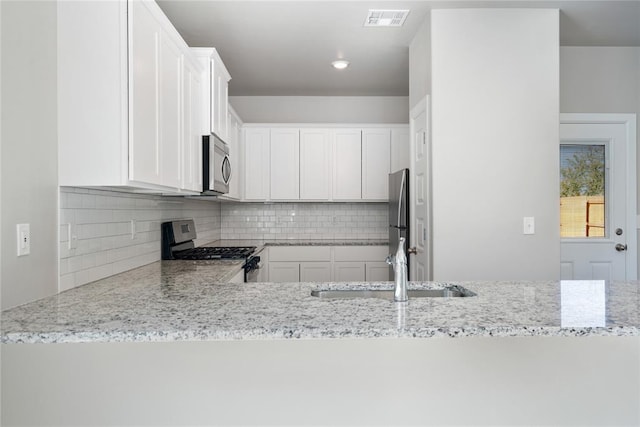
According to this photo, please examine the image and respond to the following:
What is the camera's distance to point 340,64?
423 centimetres

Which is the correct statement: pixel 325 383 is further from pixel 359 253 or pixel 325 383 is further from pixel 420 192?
pixel 359 253

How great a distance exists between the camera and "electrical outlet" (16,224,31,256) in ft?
5.60

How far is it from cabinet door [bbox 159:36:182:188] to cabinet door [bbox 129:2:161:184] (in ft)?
0.24

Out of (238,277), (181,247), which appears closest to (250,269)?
(238,277)

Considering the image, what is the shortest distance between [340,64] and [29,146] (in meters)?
3.01

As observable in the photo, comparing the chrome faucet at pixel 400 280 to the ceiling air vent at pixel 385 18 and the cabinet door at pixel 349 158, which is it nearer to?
the ceiling air vent at pixel 385 18

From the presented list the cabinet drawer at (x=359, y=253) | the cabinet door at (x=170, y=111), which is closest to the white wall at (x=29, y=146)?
the cabinet door at (x=170, y=111)

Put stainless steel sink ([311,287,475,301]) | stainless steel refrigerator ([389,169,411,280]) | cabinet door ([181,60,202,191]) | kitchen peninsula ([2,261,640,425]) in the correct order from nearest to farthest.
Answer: kitchen peninsula ([2,261,640,425]) → stainless steel sink ([311,287,475,301]) → cabinet door ([181,60,202,191]) → stainless steel refrigerator ([389,169,411,280])

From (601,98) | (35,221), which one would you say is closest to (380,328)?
(35,221)

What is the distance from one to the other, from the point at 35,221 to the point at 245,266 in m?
1.70

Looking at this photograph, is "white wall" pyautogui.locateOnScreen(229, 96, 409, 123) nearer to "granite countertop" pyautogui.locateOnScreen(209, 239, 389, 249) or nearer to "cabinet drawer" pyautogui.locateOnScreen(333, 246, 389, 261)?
"granite countertop" pyautogui.locateOnScreen(209, 239, 389, 249)

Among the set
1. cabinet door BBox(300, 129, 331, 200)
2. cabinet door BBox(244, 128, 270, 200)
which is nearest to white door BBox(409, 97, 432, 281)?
cabinet door BBox(300, 129, 331, 200)

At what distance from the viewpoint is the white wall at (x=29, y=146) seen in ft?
5.41

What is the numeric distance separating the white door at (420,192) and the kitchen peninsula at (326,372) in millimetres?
1689
